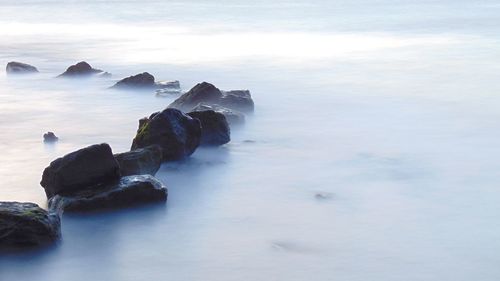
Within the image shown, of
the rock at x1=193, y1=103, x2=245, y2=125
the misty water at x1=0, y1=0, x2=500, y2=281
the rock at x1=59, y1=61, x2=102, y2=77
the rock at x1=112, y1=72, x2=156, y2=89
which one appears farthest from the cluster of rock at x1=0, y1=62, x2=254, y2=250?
the rock at x1=59, y1=61, x2=102, y2=77

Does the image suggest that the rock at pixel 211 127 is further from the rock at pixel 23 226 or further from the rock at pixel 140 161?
the rock at pixel 23 226

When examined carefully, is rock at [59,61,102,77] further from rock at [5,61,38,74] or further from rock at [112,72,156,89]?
rock at [112,72,156,89]

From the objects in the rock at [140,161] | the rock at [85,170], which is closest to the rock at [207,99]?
the rock at [140,161]

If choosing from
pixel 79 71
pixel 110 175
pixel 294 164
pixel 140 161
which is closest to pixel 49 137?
pixel 140 161

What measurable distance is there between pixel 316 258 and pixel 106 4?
4417 centimetres

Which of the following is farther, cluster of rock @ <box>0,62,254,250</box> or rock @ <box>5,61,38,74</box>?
rock @ <box>5,61,38,74</box>

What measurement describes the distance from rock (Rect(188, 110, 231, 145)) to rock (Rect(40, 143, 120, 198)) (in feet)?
9.22

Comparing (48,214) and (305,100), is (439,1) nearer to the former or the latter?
(305,100)

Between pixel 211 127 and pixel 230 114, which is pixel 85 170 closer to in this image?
pixel 211 127

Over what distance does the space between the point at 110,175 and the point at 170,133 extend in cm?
186

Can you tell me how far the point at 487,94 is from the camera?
52.6 ft

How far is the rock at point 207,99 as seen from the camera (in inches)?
534

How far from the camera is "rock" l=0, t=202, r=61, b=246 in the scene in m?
7.45

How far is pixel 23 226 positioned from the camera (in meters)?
7.48
